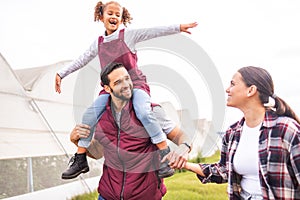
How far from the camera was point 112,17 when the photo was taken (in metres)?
1.84

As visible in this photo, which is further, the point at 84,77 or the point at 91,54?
the point at 84,77

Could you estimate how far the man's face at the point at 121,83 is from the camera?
5.94 ft

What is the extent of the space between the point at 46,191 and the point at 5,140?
1.45 ft

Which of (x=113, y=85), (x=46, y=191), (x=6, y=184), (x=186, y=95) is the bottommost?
(x=46, y=191)

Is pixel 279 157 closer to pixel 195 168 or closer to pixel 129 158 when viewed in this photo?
pixel 195 168

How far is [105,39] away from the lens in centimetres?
187

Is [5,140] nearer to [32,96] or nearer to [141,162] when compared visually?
[32,96]

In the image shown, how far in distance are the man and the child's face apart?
161 millimetres

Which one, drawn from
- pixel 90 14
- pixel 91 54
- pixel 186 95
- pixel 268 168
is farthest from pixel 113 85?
pixel 90 14

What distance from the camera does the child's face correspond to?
185cm

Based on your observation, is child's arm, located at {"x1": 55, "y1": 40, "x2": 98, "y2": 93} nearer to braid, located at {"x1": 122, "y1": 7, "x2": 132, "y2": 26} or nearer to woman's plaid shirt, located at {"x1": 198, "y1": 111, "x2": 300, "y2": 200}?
braid, located at {"x1": 122, "y1": 7, "x2": 132, "y2": 26}

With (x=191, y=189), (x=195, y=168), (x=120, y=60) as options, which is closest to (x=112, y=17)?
(x=120, y=60)

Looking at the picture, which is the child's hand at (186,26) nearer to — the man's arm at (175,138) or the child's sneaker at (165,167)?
the man's arm at (175,138)

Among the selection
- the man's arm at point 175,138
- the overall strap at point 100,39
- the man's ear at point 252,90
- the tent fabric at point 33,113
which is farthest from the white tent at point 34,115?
the man's ear at point 252,90
